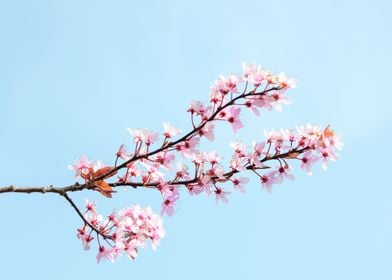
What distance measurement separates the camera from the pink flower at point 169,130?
17.3 ft

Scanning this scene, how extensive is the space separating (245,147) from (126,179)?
47.8 inches

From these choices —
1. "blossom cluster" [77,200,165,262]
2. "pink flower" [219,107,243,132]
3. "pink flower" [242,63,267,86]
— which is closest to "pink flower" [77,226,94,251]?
"blossom cluster" [77,200,165,262]

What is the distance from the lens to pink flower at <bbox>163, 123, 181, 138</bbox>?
526 cm

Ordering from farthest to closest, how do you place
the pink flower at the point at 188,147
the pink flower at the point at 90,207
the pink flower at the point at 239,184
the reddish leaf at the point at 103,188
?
the pink flower at the point at 90,207
the pink flower at the point at 239,184
the reddish leaf at the point at 103,188
the pink flower at the point at 188,147

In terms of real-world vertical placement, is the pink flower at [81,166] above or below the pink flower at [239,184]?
above

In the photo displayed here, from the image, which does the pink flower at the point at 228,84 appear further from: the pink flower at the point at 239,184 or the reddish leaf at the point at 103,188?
the reddish leaf at the point at 103,188

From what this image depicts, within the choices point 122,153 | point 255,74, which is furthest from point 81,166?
point 255,74

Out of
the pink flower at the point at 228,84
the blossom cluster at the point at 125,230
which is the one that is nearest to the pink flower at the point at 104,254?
the blossom cluster at the point at 125,230

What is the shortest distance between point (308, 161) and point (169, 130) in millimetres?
1448

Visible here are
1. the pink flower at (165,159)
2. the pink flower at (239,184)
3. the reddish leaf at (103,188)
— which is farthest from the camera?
the pink flower at (239,184)

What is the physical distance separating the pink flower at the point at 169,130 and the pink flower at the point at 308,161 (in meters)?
1.31

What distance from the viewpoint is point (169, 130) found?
208 inches

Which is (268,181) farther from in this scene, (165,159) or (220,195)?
(165,159)

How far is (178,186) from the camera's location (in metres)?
5.55
